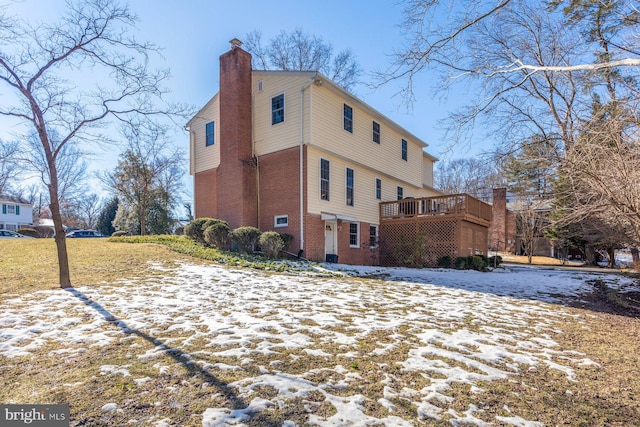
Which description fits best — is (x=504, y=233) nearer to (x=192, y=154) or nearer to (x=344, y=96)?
(x=344, y=96)

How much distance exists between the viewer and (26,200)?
5350 centimetres

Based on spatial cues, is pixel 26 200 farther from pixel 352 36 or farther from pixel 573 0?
pixel 573 0

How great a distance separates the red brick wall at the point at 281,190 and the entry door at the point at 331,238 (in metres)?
1.77

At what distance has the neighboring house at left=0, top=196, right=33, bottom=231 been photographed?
143 feet

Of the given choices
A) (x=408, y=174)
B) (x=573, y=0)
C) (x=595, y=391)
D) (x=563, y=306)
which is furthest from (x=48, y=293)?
(x=408, y=174)

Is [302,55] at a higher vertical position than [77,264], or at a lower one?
higher

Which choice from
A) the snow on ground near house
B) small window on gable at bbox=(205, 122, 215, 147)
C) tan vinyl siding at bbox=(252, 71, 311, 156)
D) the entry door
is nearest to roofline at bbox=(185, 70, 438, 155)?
tan vinyl siding at bbox=(252, 71, 311, 156)

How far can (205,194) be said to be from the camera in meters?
17.5

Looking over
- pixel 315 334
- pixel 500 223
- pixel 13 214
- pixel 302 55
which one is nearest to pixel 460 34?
pixel 315 334

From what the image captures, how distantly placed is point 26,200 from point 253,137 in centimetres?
5646

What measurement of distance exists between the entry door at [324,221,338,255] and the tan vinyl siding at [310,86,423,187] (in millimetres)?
3208

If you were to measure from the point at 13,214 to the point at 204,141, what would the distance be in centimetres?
4302

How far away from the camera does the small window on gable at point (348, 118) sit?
16094mm
